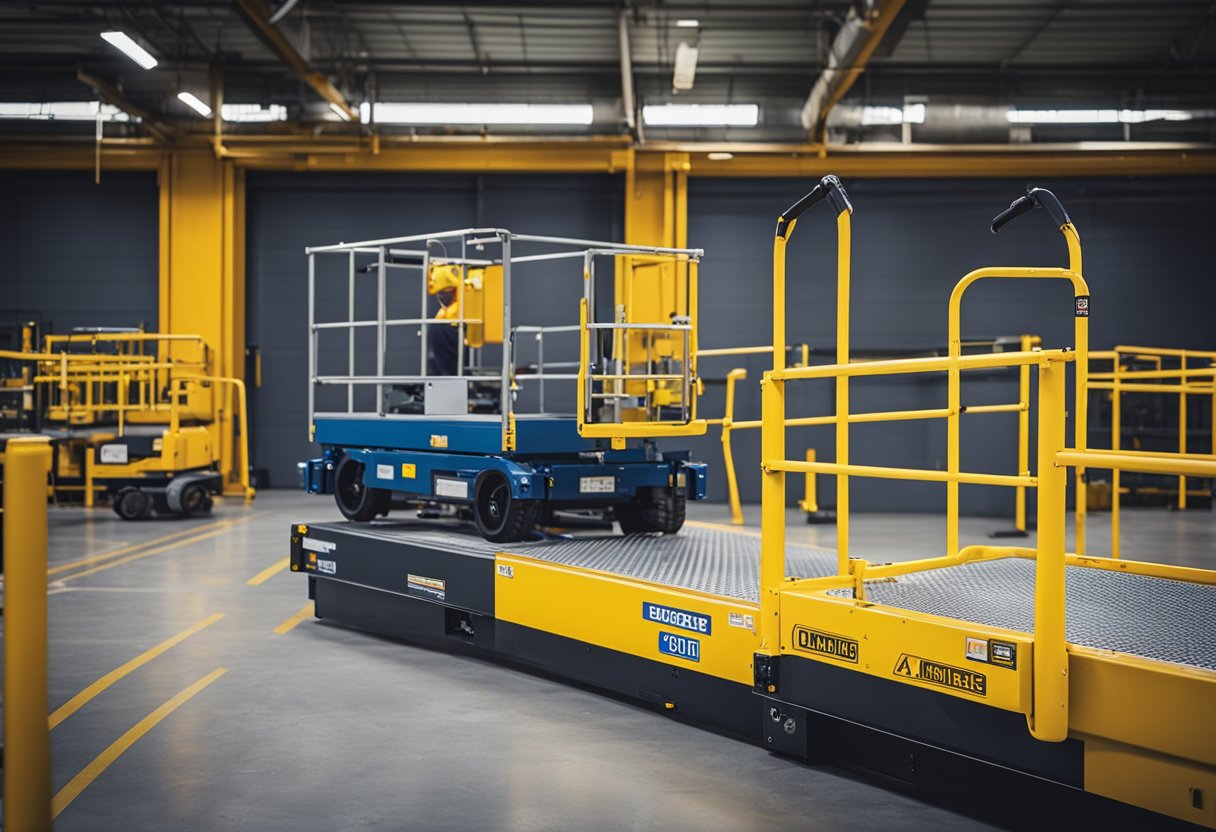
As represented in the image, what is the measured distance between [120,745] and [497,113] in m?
15.1

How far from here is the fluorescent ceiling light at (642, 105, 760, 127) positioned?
18.7 m

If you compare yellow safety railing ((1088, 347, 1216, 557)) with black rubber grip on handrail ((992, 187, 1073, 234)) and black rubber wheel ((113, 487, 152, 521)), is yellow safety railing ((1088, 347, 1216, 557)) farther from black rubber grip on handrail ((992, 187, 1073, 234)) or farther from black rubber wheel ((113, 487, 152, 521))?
black rubber wheel ((113, 487, 152, 521))

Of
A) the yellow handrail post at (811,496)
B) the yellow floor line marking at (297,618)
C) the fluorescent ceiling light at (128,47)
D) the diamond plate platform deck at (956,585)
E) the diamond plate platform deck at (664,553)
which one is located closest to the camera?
the diamond plate platform deck at (956,585)

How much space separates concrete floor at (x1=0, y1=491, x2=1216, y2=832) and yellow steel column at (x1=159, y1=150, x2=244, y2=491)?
37.6 ft

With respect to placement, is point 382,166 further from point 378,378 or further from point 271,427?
point 378,378

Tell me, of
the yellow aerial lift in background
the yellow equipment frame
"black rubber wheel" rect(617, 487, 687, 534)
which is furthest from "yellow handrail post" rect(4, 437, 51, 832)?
the yellow aerial lift in background

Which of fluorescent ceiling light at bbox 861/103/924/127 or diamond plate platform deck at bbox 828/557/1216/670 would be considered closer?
diamond plate platform deck at bbox 828/557/1216/670

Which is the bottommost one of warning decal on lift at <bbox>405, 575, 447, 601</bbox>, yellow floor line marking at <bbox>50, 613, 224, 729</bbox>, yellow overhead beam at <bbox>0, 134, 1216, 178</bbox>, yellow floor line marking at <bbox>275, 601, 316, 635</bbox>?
yellow floor line marking at <bbox>275, 601, 316, 635</bbox>

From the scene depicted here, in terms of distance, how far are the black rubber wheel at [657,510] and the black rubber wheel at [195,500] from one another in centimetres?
958

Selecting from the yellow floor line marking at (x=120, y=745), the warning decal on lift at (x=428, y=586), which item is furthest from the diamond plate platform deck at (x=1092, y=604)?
the yellow floor line marking at (x=120, y=745)

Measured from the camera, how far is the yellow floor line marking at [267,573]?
34.4 feet

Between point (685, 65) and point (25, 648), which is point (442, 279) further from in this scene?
point (685, 65)

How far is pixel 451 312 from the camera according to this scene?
9938mm

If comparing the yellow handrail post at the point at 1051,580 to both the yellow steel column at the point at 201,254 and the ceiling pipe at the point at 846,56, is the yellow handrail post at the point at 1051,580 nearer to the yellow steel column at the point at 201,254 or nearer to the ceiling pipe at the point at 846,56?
the ceiling pipe at the point at 846,56
